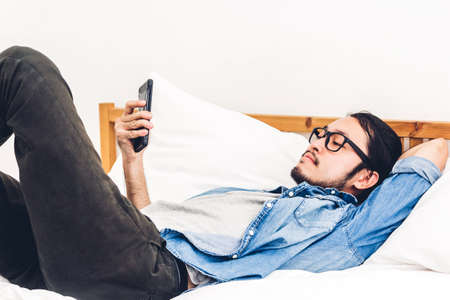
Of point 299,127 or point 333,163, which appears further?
point 299,127

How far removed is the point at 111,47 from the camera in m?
1.88

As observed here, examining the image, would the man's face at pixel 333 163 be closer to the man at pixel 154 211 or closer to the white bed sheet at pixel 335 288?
the man at pixel 154 211

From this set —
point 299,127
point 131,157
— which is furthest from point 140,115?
point 299,127

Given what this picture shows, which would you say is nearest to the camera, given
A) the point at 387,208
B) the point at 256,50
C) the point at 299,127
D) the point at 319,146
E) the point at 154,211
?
the point at 387,208

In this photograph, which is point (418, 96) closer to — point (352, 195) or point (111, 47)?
point (352, 195)

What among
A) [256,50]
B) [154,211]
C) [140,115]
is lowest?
[154,211]

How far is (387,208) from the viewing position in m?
0.99

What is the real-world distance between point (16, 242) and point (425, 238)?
0.80 meters

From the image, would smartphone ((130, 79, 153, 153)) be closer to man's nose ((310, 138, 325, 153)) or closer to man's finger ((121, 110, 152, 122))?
man's finger ((121, 110, 152, 122))

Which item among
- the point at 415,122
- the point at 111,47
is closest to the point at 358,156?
the point at 415,122

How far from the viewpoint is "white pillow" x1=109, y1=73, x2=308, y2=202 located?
4.48 ft

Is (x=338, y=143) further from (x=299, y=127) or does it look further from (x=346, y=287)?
(x=346, y=287)

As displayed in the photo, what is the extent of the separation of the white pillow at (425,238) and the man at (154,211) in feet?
0.22

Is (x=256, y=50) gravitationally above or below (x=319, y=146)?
above
